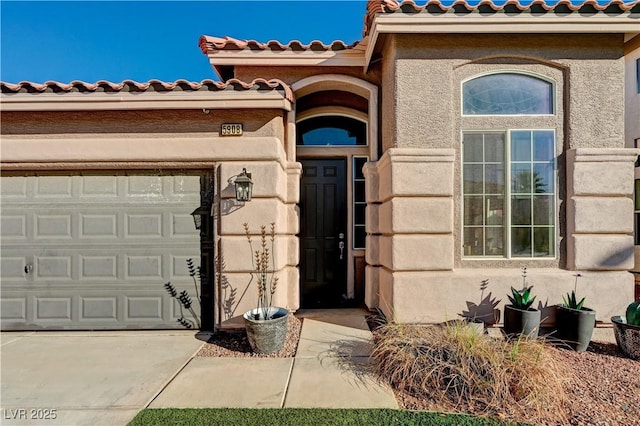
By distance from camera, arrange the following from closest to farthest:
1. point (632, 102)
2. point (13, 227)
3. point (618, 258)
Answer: point (618, 258) → point (13, 227) → point (632, 102)

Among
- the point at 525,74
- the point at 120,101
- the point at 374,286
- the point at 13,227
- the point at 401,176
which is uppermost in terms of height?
the point at 525,74

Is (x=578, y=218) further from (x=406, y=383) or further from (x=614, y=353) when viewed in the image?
(x=406, y=383)

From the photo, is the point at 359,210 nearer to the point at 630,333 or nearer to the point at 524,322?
the point at 524,322

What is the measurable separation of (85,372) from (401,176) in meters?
4.60

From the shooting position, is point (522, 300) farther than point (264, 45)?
No

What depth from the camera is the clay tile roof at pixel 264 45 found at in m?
5.36

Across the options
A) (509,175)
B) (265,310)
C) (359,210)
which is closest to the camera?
(265,310)

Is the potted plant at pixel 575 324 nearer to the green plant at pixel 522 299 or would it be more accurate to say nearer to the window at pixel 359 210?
the green plant at pixel 522 299

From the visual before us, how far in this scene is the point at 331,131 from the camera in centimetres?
643

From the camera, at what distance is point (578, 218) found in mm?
4578

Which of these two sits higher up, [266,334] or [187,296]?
[187,296]

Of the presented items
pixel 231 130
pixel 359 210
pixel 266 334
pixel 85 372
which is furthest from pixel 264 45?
pixel 85 372

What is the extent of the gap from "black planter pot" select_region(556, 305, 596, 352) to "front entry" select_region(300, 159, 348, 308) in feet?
11.3

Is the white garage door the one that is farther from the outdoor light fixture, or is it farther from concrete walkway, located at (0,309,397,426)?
the outdoor light fixture
